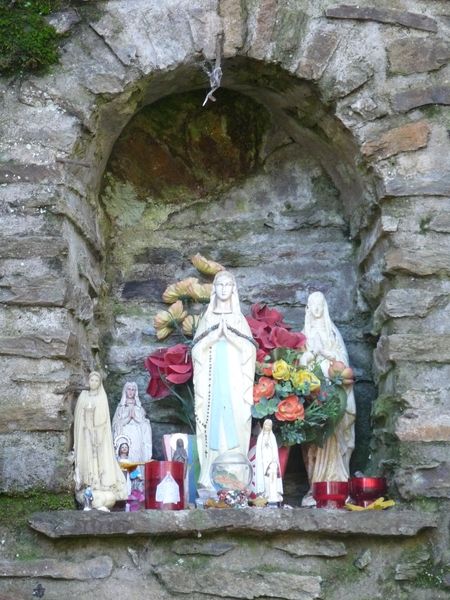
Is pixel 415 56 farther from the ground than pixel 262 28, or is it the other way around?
pixel 262 28

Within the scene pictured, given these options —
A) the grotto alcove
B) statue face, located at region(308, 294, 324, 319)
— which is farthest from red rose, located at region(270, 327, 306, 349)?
the grotto alcove

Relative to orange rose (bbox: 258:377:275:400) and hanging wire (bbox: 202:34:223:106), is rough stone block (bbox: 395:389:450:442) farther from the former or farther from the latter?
hanging wire (bbox: 202:34:223:106)

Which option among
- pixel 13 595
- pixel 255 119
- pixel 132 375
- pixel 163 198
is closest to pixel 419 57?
pixel 255 119

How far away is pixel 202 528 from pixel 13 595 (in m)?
0.68

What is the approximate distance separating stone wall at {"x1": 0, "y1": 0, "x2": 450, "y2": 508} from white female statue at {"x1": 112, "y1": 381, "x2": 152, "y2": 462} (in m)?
0.20

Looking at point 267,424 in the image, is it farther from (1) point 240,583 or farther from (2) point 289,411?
(1) point 240,583

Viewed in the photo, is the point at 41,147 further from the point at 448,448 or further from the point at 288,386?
the point at 448,448

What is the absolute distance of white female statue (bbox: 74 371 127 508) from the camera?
4695mm

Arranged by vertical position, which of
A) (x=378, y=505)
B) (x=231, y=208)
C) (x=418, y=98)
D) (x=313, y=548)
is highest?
(x=418, y=98)

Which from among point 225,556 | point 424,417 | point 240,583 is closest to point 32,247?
point 225,556

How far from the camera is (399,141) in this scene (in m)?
5.09

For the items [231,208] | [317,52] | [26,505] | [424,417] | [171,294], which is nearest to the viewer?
[26,505]

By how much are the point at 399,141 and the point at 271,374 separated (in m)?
1.04

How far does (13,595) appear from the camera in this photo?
14.6 feet
